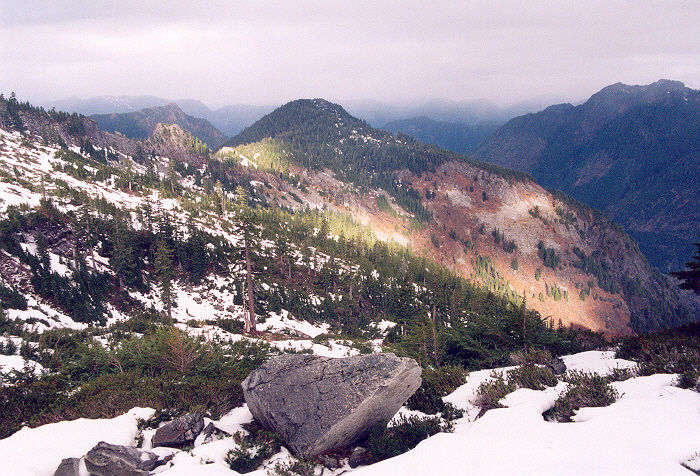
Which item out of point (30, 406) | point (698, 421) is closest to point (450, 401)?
point (698, 421)

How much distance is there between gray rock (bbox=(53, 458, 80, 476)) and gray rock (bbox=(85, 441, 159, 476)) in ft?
0.62

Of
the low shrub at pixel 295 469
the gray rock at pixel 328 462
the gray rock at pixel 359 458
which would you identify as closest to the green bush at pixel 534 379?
the gray rock at pixel 359 458

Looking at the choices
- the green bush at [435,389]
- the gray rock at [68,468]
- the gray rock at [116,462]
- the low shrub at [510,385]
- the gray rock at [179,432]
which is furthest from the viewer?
the green bush at [435,389]

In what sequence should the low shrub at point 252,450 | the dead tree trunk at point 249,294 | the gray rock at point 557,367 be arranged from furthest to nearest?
the dead tree trunk at point 249,294 → the gray rock at point 557,367 → the low shrub at point 252,450

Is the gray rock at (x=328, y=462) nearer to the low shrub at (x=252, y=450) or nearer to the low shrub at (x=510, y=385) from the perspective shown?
the low shrub at (x=252, y=450)

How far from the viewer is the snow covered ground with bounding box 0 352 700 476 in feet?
17.9

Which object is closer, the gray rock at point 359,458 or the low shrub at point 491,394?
the gray rock at point 359,458

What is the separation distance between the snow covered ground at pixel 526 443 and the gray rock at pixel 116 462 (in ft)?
1.51

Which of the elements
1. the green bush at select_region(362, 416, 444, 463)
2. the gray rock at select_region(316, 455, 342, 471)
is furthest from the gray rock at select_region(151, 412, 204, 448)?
the green bush at select_region(362, 416, 444, 463)

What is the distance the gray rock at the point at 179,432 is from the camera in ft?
27.8

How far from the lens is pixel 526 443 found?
6.28 metres

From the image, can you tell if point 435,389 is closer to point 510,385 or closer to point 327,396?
Result: point 510,385

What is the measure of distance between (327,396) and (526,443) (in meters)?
5.30

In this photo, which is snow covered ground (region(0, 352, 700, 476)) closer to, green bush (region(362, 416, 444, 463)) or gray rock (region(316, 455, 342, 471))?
gray rock (region(316, 455, 342, 471))
